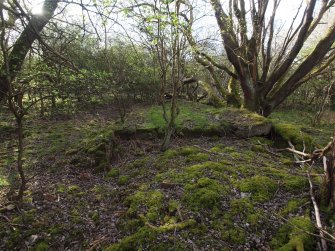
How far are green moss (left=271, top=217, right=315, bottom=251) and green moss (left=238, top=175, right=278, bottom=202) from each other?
24.2 inches

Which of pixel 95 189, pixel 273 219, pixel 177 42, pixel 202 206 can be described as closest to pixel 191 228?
pixel 202 206

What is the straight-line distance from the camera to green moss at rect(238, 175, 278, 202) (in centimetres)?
426

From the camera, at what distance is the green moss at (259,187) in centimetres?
426

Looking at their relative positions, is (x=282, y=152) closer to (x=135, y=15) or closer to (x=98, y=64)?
(x=135, y=15)

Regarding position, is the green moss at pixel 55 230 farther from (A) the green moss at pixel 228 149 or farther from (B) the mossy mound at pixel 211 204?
(A) the green moss at pixel 228 149

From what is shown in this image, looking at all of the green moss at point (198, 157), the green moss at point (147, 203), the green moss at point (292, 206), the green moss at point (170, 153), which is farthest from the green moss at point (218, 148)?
the green moss at point (292, 206)

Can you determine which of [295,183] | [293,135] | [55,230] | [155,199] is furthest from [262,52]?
[55,230]

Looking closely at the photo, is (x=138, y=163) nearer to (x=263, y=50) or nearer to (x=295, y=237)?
(x=295, y=237)

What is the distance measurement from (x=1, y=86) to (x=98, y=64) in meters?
4.75

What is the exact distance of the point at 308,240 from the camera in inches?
132

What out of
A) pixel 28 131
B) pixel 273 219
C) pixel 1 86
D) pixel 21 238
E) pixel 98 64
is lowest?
pixel 21 238

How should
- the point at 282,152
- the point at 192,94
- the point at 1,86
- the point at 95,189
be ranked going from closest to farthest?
the point at 95,189 → the point at 1,86 → the point at 282,152 → the point at 192,94

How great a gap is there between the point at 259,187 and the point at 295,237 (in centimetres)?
113

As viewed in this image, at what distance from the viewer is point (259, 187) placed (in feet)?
14.5
